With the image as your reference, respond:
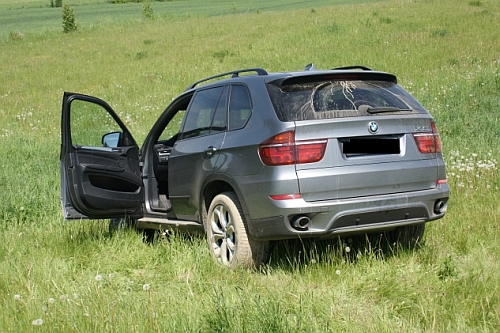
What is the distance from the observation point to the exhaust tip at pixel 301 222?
4809 mm

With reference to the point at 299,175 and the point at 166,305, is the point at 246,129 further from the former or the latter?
the point at 166,305

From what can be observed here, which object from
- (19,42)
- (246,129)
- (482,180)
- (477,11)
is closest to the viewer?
(246,129)

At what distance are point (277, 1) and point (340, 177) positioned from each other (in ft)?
200

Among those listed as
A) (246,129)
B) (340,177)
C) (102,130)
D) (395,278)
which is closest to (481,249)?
(395,278)

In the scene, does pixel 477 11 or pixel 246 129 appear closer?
pixel 246 129

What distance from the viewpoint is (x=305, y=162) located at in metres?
4.83

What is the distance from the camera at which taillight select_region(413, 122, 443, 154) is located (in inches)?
206

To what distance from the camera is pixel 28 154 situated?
41.1 ft

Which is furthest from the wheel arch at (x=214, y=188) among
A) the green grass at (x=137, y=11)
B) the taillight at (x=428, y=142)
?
the green grass at (x=137, y=11)

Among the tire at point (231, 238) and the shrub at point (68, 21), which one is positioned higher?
the shrub at point (68, 21)

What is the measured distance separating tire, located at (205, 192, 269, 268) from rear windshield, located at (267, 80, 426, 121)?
852 millimetres

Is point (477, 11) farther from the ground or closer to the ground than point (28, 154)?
farther from the ground

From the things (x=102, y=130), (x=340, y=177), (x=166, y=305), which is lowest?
(x=102, y=130)

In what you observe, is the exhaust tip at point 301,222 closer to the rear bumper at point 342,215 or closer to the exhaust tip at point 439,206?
the rear bumper at point 342,215
